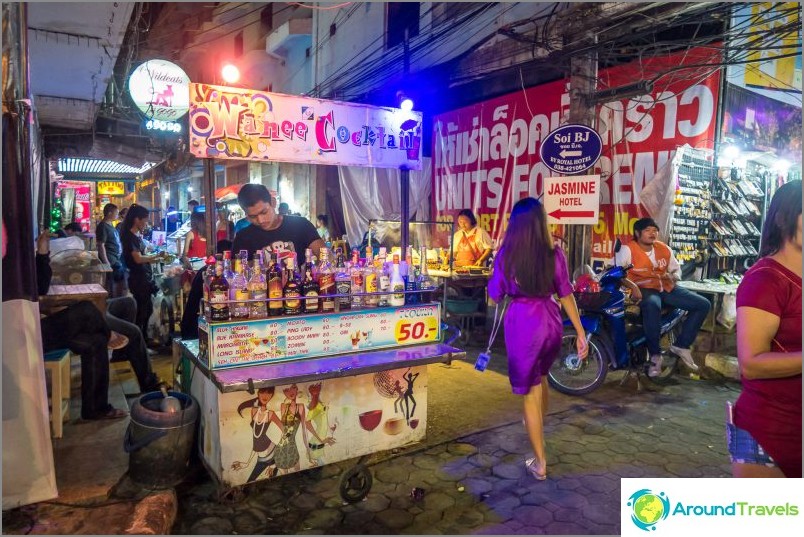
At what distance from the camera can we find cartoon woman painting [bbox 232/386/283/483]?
3.48 meters

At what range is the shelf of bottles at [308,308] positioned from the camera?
3357mm

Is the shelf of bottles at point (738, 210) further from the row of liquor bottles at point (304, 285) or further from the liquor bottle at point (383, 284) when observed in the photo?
the liquor bottle at point (383, 284)

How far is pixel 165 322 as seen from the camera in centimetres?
784

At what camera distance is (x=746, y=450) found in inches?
83.0

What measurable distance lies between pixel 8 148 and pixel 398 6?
10.3m

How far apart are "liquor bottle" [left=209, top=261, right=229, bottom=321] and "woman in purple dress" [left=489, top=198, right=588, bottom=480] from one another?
1.91 metres

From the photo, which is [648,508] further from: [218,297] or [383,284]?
[218,297]

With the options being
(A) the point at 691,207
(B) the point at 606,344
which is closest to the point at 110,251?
(B) the point at 606,344

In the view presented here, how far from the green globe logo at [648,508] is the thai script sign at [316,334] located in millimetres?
1900

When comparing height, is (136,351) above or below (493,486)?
above

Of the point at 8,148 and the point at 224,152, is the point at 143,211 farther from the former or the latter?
the point at 8,148

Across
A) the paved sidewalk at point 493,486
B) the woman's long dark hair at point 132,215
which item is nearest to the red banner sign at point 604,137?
the paved sidewalk at point 493,486

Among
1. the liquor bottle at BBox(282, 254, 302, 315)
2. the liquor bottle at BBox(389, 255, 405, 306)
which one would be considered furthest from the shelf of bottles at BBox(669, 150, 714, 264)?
the liquor bottle at BBox(282, 254, 302, 315)

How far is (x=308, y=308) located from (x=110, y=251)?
6065 mm
